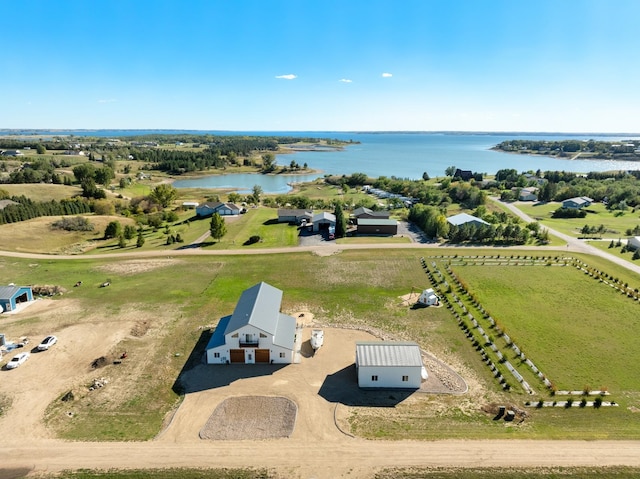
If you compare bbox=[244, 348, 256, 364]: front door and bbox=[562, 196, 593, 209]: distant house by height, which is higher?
bbox=[562, 196, 593, 209]: distant house

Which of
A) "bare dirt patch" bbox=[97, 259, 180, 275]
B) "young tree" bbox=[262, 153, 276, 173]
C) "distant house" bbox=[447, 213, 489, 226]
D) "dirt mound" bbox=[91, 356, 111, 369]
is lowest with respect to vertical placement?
"dirt mound" bbox=[91, 356, 111, 369]

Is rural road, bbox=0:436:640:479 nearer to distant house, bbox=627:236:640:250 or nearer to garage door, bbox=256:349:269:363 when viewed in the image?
garage door, bbox=256:349:269:363

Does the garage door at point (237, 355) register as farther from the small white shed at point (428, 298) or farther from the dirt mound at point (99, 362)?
the small white shed at point (428, 298)

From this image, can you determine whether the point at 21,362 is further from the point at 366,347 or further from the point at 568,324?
the point at 568,324

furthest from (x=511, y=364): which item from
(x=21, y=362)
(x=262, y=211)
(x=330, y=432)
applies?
(x=262, y=211)

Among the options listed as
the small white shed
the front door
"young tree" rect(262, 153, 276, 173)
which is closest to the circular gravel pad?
the front door

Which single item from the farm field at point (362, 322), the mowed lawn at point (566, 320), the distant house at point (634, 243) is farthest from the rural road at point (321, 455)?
the distant house at point (634, 243)
